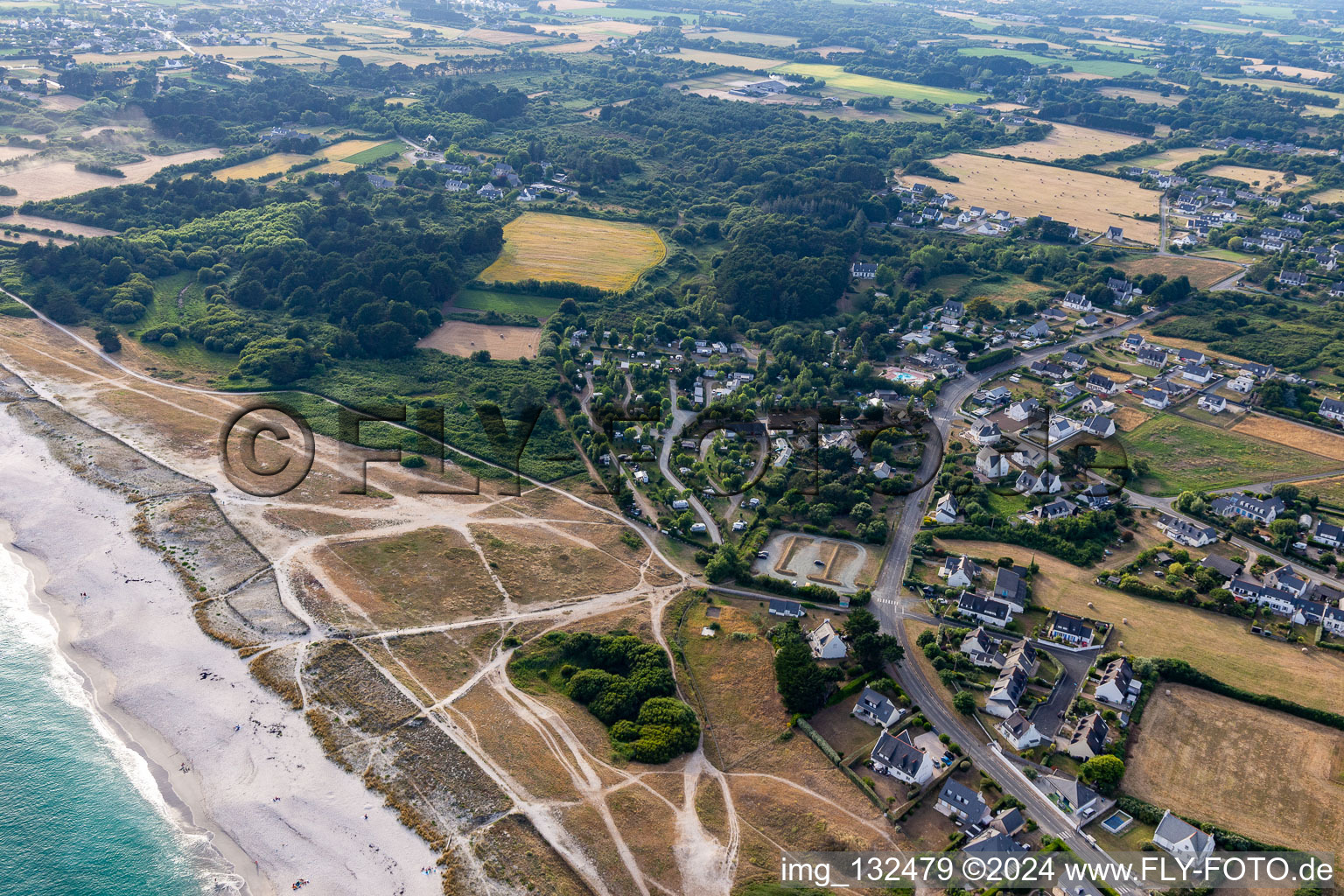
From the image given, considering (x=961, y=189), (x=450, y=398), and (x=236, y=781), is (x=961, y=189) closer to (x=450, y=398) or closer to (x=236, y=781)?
(x=450, y=398)

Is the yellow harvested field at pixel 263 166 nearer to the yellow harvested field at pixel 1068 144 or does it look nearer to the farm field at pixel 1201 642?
the yellow harvested field at pixel 1068 144

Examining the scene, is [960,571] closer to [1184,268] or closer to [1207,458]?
[1207,458]

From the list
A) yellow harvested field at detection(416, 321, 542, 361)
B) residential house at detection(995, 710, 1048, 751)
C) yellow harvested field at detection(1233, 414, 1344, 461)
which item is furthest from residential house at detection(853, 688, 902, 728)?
yellow harvested field at detection(416, 321, 542, 361)

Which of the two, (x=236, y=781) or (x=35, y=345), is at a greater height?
(x=35, y=345)

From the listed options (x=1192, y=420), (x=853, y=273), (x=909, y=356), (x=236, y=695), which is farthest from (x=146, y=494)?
(x=1192, y=420)

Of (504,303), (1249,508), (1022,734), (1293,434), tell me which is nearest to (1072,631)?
(1022,734)

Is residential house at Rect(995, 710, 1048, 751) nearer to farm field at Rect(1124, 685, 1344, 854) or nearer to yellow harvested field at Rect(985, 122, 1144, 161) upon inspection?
farm field at Rect(1124, 685, 1344, 854)
